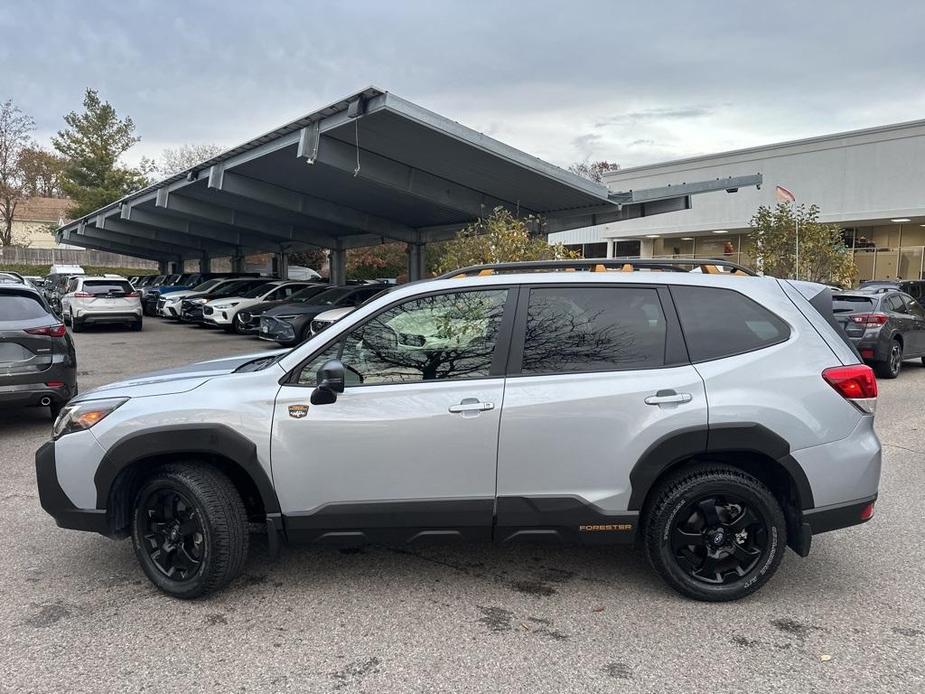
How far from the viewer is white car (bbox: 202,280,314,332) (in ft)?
64.5

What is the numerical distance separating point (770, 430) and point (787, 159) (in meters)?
26.4

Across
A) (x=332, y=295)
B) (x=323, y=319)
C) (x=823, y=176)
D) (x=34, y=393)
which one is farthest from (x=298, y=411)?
(x=823, y=176)

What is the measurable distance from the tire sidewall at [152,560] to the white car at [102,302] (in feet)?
60.4

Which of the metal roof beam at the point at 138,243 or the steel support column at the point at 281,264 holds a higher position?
the metal roof beam at the point at 138,243

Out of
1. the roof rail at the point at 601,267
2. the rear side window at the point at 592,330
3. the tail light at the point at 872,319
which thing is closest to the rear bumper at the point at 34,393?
the roof rail at the point at 601,267

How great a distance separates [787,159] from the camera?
85.6 feet

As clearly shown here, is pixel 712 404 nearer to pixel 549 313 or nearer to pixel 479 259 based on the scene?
pixel 549 313

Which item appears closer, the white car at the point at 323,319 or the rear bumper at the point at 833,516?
the rear bumper at the point at 833,516

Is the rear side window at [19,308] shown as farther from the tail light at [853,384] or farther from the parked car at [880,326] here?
the parked car at [880,326]

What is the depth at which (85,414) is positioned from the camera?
3.62 meters

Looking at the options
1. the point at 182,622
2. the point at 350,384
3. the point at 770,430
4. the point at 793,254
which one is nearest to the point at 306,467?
the point at 350,384

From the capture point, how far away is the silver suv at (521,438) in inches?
133

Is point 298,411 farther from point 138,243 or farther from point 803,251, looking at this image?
point 138,243

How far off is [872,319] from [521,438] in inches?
406
